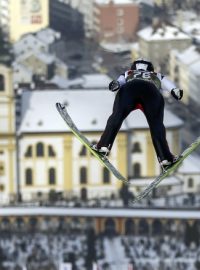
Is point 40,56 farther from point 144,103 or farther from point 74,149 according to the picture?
point 144,103

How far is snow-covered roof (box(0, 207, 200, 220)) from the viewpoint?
169 feet

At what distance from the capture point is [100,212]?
52750mm

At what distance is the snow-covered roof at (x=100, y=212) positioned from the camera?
5138 cm

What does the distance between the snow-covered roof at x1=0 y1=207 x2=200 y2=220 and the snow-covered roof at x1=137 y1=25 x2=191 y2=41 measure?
1166 inches

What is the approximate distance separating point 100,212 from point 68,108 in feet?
21.6

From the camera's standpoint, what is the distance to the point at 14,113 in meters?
57.6

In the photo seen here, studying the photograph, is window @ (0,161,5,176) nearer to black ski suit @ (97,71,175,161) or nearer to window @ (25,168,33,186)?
window @ (25,168,33,186)

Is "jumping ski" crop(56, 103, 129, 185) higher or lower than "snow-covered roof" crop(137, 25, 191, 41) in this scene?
lower

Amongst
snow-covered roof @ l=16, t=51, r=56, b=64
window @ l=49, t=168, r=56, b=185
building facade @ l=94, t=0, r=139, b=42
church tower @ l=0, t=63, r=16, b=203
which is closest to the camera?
church tower @ l=0, t=63, r=16, b=203

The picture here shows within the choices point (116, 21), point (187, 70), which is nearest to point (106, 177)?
point (187, 70)

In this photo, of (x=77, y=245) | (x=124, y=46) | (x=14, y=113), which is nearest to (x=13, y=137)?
(x=14, y=113)

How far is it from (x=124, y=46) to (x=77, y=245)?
1428 inches

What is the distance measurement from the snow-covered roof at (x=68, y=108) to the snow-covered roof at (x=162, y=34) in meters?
23.0

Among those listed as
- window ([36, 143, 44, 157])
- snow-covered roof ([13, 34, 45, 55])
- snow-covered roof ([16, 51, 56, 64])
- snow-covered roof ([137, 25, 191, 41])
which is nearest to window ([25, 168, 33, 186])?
window ([36, 143, 44, 157])
